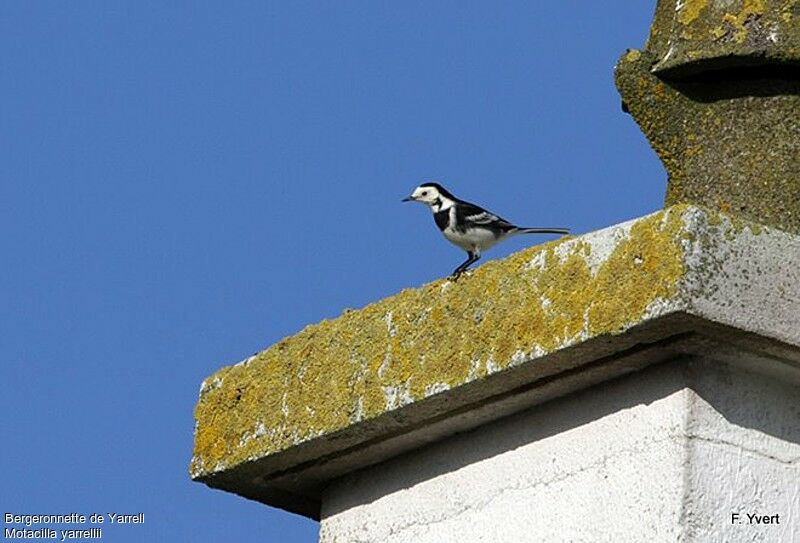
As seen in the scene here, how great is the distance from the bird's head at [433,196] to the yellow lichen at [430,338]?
11.5 ft

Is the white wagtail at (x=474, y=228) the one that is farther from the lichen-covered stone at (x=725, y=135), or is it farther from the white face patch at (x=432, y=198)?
the lichen-covered stone at (x=725, y=135)

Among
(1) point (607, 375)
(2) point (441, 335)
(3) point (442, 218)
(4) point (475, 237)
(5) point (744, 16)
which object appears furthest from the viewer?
(3) point (442, 218)

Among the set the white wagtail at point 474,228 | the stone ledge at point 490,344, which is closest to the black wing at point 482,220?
the white wagtail at point 474,228

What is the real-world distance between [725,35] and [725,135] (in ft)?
0.64

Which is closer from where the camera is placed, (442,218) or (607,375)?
(607,375)

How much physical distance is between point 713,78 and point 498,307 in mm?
692

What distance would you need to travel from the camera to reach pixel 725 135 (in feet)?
12.1

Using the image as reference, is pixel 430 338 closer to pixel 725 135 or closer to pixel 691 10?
pixel 725 135

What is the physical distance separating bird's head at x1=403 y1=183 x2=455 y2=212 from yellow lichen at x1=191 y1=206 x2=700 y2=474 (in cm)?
351

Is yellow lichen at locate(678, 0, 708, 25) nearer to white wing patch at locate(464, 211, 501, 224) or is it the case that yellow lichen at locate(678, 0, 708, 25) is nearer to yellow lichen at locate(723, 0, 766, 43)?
yellow lichen at locate(723, 0, 766, 43)

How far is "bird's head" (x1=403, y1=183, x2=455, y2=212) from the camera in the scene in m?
7.60

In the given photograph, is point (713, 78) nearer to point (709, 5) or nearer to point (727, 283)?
point (709, 5)

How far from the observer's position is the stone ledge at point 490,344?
3.12m

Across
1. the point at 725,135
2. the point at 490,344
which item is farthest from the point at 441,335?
the point at 725,135
